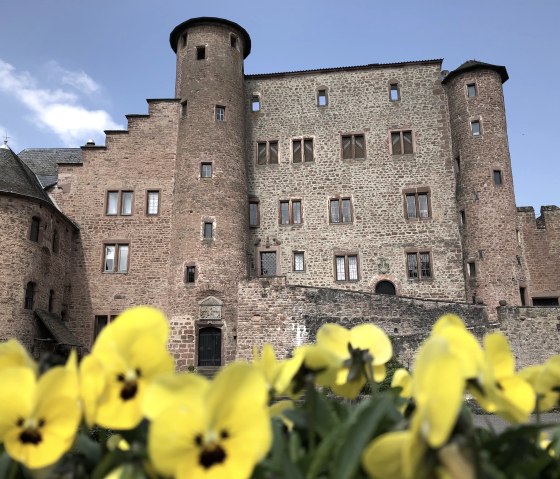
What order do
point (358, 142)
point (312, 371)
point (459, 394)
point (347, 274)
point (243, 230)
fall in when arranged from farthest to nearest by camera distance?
point (358, 142) → point (347, 274) → point (243, 230) → point (312, 371) → point (459, 394)

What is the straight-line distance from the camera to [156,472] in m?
0.97

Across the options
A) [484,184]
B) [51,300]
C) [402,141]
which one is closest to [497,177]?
[484,184]

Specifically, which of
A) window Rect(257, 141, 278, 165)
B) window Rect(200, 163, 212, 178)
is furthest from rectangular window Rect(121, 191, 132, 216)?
window Rect(257, 141, 278, 165)

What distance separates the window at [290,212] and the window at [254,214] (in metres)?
1.40

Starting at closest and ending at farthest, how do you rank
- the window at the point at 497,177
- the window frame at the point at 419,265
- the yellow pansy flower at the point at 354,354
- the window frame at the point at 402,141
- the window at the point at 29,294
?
the yellow pansy flower at the point at 354,354
the window at the point at 29,294
the window at the point at 497,177
the window frame at the point at 419,265
the window frame at the point at 402,141

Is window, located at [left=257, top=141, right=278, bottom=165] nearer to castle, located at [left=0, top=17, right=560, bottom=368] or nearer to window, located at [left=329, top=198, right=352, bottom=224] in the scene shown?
castle, located at [left=0, top=17, right=560, bottom=368]

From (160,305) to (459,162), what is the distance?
1835 centimetres

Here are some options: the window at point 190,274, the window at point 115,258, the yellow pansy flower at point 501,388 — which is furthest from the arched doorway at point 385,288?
the yellow pansy flower at point 501,388

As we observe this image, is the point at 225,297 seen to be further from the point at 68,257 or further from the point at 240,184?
the point at 68,257

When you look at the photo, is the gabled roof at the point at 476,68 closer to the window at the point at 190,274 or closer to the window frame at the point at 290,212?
the window frame at the point at 290,212

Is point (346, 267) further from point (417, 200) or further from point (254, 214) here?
point (254, 214)

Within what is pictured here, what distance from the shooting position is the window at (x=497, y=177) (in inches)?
1102

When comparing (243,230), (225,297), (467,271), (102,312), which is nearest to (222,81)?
(243,230)

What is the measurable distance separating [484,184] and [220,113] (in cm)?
1474
